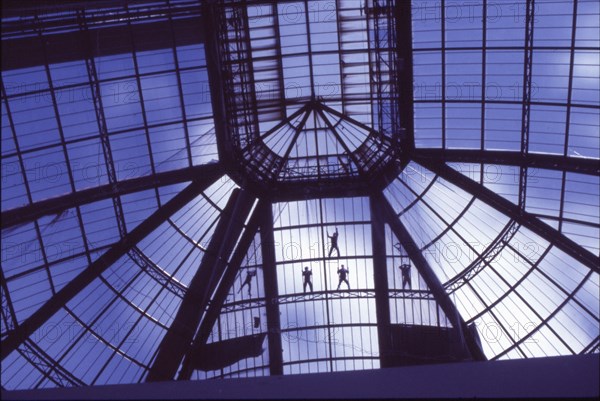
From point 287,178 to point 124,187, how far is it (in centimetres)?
716

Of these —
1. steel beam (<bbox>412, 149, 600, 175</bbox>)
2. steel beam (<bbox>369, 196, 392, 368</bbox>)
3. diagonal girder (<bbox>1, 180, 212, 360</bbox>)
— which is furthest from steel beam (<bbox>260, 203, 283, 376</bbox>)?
steel beam (<bbox>412, 149, 600, 175</bbox>)

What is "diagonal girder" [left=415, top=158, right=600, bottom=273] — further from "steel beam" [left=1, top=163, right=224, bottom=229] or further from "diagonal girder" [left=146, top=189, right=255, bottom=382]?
"steel beam" [left=1, top=163, right=224, bottom=229]

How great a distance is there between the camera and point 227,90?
1045 inches

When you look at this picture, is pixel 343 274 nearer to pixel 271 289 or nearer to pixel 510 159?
pixel 271 289

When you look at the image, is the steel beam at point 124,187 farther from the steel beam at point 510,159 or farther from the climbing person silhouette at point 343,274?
the steel beam at point 510,159

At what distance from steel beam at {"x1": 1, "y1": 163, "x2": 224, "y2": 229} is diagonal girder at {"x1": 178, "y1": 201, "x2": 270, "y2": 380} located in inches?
106

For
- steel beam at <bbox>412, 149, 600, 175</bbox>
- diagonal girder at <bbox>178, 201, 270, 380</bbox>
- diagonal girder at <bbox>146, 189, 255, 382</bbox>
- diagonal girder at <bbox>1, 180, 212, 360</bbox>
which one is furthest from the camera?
diagonal girder at <bbox>178, 201, 270, 380</bbox>

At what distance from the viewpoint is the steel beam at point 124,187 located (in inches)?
1006

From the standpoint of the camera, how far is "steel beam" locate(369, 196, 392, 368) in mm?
29562

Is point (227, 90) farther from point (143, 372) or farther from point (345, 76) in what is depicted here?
point (143, 372)

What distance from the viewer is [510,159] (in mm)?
26984

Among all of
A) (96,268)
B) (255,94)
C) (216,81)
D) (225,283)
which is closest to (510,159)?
(255,94)

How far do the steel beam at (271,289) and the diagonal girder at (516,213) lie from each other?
739 centimetres

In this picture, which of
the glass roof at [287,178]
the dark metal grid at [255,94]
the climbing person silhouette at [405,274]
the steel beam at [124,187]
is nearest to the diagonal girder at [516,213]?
the glass roof at [287,178]
